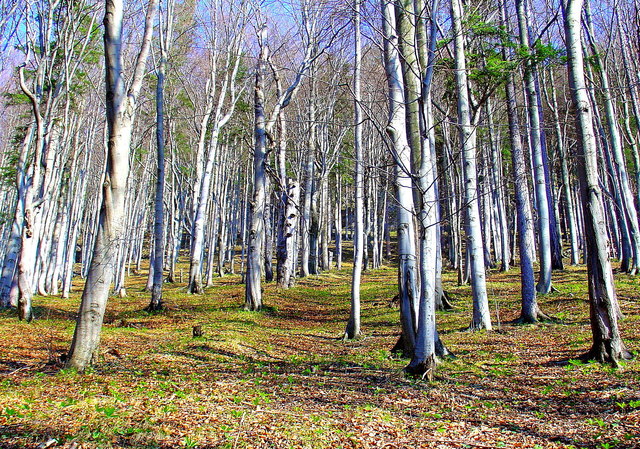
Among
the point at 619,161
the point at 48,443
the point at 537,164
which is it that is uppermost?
the point at 619,161

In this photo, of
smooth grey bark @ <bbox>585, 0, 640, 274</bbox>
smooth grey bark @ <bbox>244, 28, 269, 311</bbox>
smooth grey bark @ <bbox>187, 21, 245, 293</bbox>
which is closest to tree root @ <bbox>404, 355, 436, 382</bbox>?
smooth grey bark @ <bbox>244, 28, 269, 311</bbox>

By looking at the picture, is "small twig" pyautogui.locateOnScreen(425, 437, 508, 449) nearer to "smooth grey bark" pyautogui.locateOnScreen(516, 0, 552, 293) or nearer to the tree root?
the tree root

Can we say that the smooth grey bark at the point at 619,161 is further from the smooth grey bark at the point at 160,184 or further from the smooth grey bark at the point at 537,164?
the smooth grey bark at the point at 160,184

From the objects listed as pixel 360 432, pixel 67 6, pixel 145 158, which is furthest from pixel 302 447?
pixel 145 158

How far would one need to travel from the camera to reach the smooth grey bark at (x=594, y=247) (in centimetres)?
588

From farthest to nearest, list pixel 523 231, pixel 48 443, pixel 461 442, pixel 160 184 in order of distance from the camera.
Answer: pixel 160 184, pixel 523 231, pixel 461 442, pixel 48 443

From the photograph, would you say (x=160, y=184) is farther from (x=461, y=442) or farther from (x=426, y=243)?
(x=461, y=442)

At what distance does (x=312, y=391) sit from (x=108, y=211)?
329 centimetres

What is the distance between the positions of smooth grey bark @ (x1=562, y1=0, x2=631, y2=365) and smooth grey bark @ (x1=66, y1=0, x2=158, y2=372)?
5.96m

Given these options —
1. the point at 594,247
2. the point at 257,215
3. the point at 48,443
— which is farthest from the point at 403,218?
the point at 257,215

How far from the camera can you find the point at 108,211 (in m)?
5.64

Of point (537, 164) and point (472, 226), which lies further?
point (537, 164)

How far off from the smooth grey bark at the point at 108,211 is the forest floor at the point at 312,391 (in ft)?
1.24

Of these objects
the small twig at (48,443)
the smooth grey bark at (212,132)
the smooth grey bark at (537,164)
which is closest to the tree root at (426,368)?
the small twig at (48,443)
